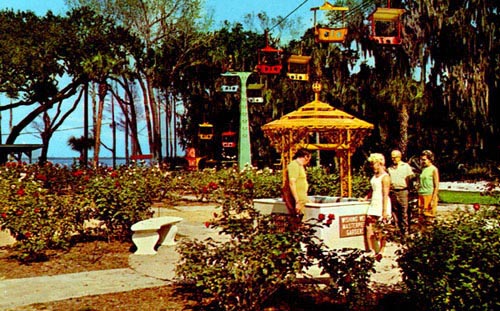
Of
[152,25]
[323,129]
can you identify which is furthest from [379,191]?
[152,25]

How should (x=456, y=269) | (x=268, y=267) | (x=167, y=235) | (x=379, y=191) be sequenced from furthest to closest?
(x=167, y=235) < (x=379, y=191) < (x=268, y=267) < (x=456, y=269)

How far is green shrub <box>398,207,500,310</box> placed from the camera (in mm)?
4945

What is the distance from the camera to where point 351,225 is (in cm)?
1056

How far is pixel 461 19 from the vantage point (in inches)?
1123

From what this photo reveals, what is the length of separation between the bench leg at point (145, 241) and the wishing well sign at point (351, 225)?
317cm

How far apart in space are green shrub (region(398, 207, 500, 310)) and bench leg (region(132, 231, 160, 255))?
6187mm

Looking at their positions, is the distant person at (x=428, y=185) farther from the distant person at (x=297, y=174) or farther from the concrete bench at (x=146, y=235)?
the concrete bench at (x=146, y=235)

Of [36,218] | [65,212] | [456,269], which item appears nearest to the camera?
[456,269]

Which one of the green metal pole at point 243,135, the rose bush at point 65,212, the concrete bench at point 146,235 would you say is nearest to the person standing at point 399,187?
the concrete bench at point 146,235

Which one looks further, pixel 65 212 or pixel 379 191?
pixel 65 212

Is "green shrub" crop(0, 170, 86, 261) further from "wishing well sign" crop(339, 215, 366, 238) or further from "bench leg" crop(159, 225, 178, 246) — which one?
"wishing well sign" crop(339, 215, 366, 238)

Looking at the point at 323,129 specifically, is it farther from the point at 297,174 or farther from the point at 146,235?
the point at 297,174

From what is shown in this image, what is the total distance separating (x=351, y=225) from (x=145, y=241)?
347cm

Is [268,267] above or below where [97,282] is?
Answer: above
